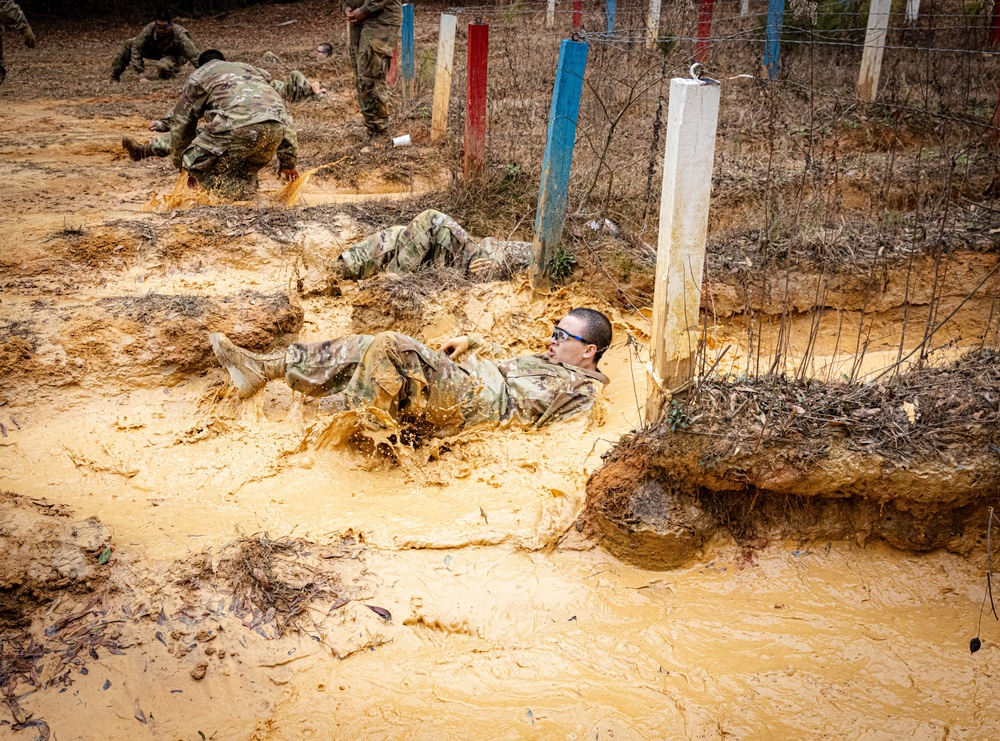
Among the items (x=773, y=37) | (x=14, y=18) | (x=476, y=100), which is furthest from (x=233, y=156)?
(x=14, y=18)

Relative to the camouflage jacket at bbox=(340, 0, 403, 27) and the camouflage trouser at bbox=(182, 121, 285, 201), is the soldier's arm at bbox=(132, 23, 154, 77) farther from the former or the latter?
the camouflage trouser at bbox=(182, 121, 285, 201)

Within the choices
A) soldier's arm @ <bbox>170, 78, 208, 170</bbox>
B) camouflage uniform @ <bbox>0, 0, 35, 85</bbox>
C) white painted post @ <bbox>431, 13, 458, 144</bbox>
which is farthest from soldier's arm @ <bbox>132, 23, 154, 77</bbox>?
white painted post @ <bbox>431, 13, 458, 144</bbox>

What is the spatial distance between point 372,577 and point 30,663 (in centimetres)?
120

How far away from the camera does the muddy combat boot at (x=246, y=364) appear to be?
13.8 feet

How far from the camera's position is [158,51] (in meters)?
11.2

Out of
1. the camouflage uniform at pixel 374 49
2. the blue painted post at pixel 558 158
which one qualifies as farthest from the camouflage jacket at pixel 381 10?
the blue painted post at pixel 558 158

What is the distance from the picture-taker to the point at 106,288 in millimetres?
5352

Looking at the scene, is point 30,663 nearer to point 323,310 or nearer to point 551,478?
point 551,478

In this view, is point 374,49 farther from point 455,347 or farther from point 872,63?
point 455,347

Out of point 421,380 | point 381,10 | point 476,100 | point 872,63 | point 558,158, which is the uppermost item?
point 381,10

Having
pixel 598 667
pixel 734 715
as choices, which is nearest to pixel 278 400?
pixel 598 667

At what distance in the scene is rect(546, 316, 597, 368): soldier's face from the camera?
14.9 feet

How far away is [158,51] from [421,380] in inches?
379

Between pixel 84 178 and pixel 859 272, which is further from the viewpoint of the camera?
pixel 84 178
